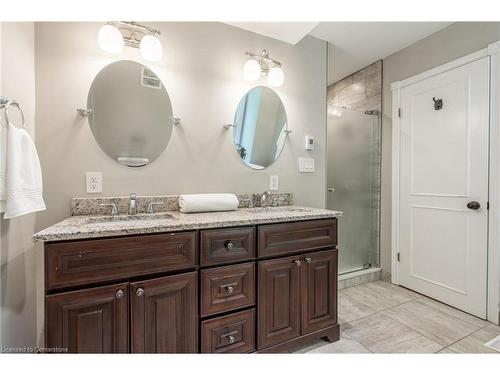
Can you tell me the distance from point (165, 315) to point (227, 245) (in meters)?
0.42

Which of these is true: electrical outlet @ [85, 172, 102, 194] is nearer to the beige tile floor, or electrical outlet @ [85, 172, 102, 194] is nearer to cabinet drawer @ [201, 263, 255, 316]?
cabinet drawer @ [201, 263, 255, 316]

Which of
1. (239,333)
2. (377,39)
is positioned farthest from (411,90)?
(239,333)

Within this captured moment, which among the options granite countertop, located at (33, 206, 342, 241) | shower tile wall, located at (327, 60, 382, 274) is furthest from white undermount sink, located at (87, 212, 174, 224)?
shower tile wall, located at (327, 60, 382, 274)

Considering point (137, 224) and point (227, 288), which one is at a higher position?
point (137, 224)

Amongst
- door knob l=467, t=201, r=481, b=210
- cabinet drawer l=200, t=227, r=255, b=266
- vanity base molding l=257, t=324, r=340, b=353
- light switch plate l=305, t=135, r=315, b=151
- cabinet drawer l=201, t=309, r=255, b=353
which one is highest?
light switch plate l=305, t=135, r=315, b=151

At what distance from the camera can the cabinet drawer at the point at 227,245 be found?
1.17 metres

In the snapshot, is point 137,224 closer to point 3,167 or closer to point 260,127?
point 3,167

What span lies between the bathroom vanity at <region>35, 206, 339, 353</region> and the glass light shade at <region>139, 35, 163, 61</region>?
3.31ft

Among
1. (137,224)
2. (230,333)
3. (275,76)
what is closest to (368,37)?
(275,76)

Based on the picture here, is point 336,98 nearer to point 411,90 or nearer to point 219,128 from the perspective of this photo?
point 411,90

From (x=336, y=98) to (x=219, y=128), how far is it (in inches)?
85.4

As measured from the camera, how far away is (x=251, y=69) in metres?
1.78

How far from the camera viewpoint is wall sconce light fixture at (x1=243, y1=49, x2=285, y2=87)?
5.83 feet

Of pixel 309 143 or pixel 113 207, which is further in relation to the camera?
pixel 309 143
